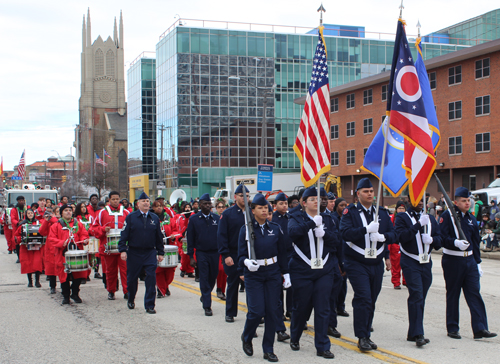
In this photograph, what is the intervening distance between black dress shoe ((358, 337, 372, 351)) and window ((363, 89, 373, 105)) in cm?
4135

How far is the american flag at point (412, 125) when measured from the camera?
739 cm

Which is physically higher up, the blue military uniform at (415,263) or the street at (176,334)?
the blue military uniform at (415,263)

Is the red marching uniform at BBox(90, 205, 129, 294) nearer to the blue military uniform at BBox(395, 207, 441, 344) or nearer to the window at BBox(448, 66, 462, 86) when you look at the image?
the blue military uniform at BBox(395, 207, 441, 344)

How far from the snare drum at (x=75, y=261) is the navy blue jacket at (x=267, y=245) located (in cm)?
416

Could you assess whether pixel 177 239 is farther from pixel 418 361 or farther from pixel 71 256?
pixel 418 361

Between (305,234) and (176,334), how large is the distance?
8.09 feet

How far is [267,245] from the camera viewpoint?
6480 millimetres

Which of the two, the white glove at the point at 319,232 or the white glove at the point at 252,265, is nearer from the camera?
the white glove at the point at 252,265

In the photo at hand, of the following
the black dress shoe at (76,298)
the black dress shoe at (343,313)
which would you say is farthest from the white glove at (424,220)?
the black dress shoe at (76,298)

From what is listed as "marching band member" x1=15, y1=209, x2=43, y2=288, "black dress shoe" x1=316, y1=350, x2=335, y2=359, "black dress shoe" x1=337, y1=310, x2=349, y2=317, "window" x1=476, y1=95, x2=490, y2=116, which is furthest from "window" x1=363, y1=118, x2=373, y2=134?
"black dress shoe" x1=316, y1=350, x2=335, y2=359

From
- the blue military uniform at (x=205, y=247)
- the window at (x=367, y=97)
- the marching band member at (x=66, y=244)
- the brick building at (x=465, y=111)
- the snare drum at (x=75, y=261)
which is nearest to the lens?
the blue military uniform at (x=205, y=247)

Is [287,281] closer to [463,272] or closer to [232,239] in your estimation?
[232,239]

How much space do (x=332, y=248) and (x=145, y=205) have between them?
404 cm

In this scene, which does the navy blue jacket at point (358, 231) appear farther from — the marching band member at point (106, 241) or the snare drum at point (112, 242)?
the marching band member at point (106, 241)
